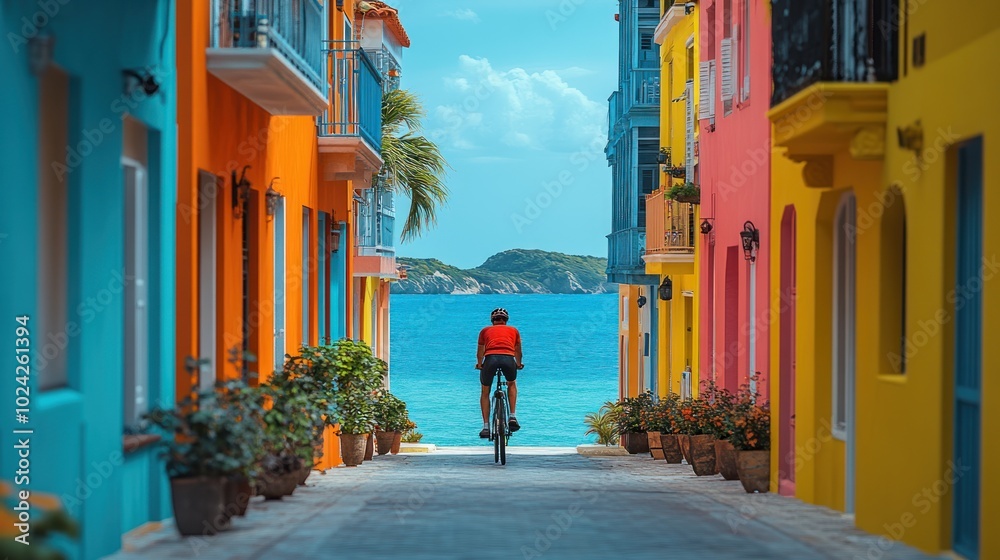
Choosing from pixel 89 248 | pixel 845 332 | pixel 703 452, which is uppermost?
pixel 89 248

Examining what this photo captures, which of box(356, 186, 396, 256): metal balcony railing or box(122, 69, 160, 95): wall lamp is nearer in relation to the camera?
box(122, 69, 160, 95): wall lamp

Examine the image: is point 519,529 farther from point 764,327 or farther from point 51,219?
point 764,327

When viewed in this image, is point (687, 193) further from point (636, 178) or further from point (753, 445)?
point (636, 178)

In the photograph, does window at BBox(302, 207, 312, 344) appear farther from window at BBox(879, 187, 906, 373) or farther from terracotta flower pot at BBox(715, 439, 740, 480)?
window at BBox(879, 187, 906, 373)

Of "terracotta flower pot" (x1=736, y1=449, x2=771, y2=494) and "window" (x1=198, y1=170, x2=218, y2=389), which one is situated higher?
"window" (x1=198, y1=170, x2=218, y2=389)

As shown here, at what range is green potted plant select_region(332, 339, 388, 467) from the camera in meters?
17.2

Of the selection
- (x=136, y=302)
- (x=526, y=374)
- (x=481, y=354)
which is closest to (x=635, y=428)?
(x=481, y=354)

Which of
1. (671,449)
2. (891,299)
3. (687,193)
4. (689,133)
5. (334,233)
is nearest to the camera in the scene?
(891,299)

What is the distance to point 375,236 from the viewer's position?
30.5 m

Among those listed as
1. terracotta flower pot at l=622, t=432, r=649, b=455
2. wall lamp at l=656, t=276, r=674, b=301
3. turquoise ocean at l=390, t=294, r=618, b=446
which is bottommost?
turquoise ocean at l=390, t=294, r=618, b=446

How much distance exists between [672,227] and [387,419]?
604 centimetres

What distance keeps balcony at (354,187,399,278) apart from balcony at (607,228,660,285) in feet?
17.0

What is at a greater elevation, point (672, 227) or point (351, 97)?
point (351, 97)

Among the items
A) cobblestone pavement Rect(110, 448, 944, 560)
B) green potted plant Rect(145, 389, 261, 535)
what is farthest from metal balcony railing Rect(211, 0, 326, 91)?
cobblestone pavement Rect(110, 448, 944, 560)
